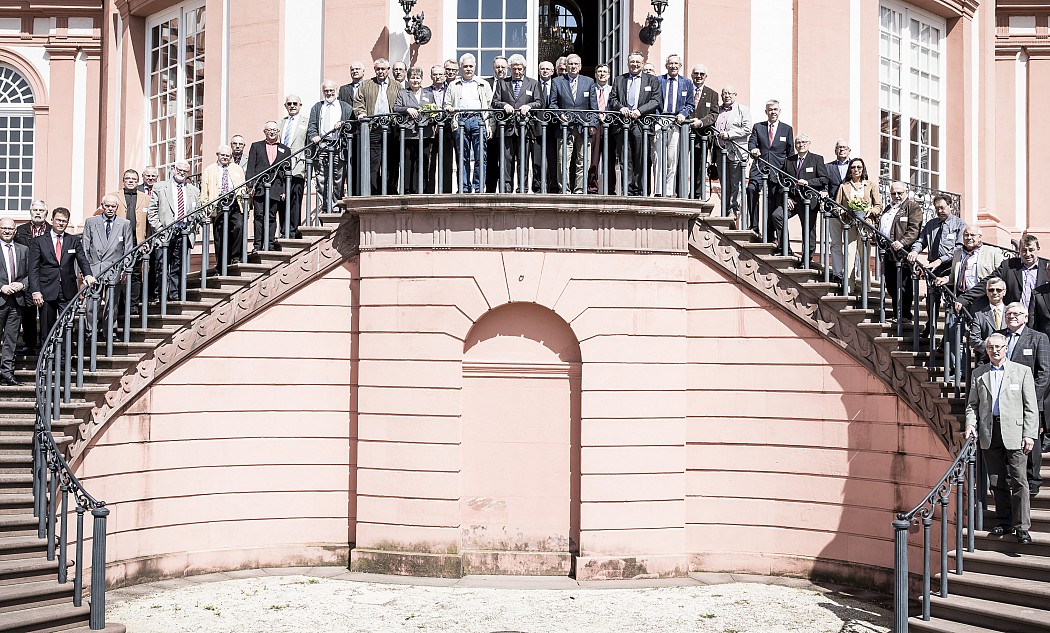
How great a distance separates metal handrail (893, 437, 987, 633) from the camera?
33.1ft

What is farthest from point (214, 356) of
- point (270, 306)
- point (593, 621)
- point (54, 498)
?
point (593, 621)

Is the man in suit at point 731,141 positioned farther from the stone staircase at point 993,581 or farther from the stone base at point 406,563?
the stone base at point 406,563

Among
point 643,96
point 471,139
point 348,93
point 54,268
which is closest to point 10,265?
point 54,268

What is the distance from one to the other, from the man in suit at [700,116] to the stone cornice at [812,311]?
0.57m

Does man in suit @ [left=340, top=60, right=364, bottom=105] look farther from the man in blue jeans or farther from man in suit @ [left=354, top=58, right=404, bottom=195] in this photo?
the man in blue jeans

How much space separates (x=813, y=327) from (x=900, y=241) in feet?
4.06

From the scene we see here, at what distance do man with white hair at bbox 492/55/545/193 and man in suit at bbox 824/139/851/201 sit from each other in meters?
3.25

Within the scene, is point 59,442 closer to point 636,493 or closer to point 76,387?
point 76,387

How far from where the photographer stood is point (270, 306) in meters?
13.1

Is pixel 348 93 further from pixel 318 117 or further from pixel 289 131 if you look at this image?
pixel 289 131

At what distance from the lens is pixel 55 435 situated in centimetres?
1157

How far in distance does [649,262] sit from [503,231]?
152 cm

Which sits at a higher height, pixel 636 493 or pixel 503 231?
pixel 503 231

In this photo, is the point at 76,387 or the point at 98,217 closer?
the point at 76,387
